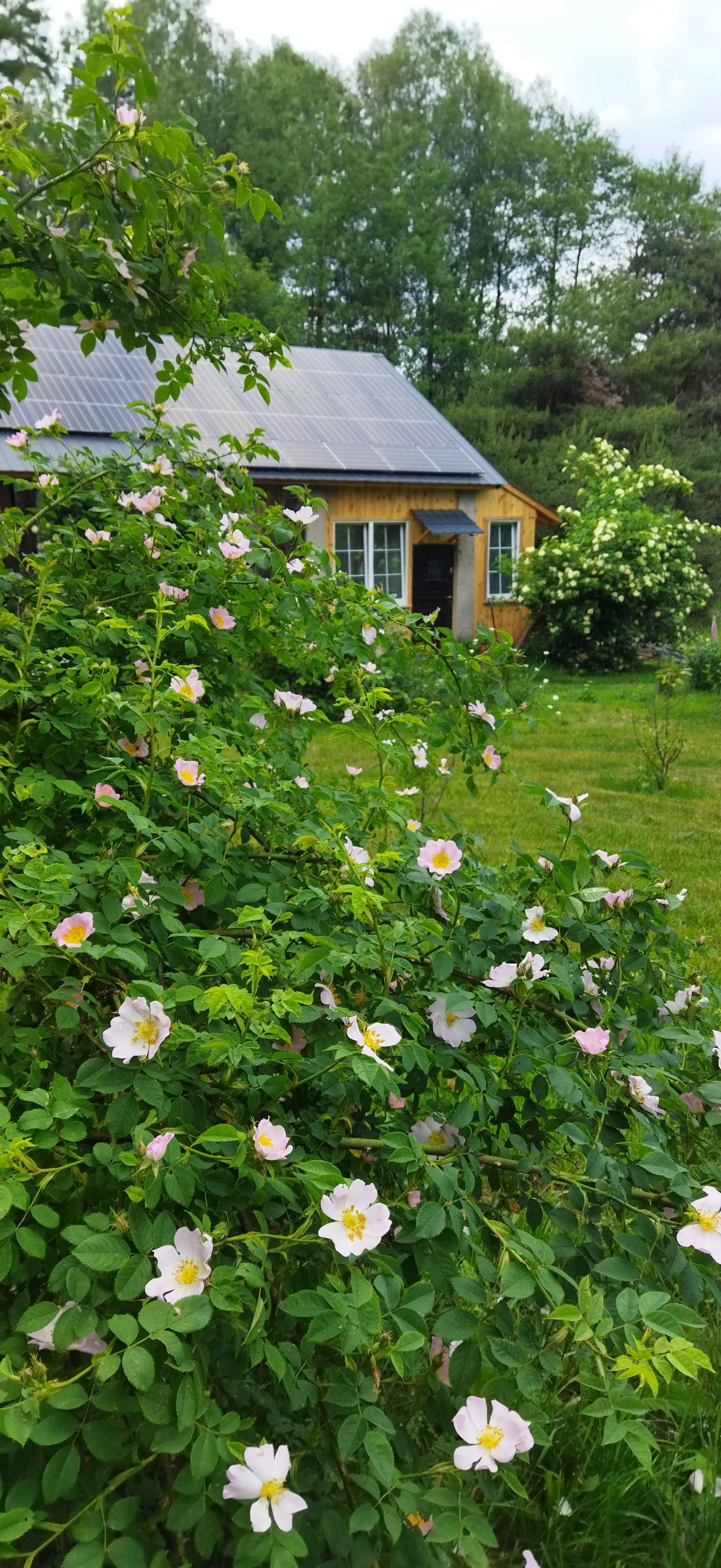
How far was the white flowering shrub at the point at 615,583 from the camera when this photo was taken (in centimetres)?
1353

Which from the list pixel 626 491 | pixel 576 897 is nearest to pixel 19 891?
pixel 576 897

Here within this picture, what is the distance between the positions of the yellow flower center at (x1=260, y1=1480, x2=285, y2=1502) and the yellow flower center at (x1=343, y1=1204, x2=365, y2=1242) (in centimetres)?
22

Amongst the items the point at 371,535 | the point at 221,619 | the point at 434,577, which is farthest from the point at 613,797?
the point at 434,577

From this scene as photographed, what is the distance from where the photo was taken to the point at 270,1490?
91 centimetres

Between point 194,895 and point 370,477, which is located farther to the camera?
point 370,477

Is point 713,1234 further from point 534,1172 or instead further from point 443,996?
point 443,996

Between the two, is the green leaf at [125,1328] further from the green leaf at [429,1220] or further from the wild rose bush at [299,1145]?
the green leaf at [429,1220]

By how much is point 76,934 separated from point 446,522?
1289 cm

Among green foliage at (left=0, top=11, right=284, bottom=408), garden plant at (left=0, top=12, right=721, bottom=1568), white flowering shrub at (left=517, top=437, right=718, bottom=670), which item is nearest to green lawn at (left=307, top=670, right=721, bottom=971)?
garden plant at (left=0, top=12, right=721, bottom=1568)

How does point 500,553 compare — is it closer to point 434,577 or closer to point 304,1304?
point 434,577

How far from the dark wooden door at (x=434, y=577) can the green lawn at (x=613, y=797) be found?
565cm

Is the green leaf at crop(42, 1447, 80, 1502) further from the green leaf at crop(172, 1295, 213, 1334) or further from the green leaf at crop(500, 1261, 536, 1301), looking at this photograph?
the green leaf at crop(500, 1261, 536, 1301)

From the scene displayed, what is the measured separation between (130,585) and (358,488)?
11465 millimetres

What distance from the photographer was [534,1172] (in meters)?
1.40
